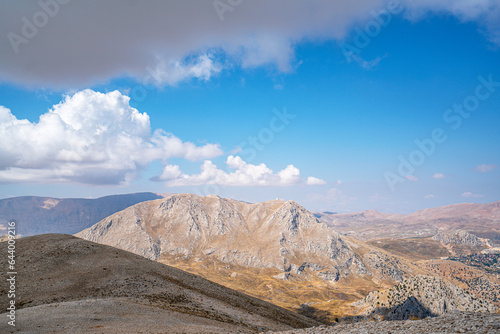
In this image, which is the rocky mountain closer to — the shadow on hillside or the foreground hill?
the shadow on hillside

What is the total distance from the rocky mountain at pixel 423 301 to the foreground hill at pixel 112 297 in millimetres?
135117

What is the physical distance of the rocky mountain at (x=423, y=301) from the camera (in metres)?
164

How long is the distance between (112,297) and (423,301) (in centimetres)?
19871

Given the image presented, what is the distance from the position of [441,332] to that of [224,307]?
160ft

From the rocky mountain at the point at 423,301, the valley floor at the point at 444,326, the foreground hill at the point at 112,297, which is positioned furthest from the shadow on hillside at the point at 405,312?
the valley floor at the point at 444,326

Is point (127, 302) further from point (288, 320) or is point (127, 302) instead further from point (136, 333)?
point (288, 320)

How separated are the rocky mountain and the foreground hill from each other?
135m

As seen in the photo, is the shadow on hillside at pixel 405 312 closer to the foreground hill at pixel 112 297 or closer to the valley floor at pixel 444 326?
the foreground hill at pixel 112 297

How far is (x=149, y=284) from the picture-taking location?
63.2 m

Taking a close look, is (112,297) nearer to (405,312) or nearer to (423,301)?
(405,312)

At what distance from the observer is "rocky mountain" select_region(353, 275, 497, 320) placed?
164 meters

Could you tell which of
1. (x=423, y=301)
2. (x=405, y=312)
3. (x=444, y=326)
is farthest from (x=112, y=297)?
(x=423, y=301)

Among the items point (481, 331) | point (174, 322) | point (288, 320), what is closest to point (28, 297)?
point (174, 322)

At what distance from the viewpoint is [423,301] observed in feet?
560
